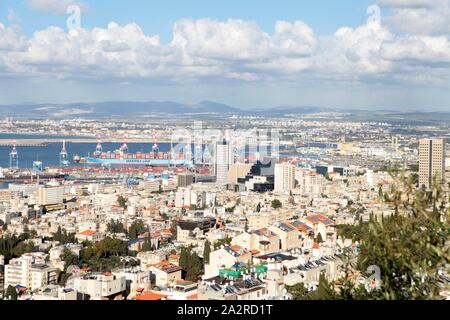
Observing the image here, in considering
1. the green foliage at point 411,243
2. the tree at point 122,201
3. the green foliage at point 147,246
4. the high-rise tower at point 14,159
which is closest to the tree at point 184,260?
the green foliage at point 147,246

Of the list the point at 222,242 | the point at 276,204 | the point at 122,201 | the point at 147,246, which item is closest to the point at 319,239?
the point at 222,242

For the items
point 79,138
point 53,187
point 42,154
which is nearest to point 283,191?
point 53,187

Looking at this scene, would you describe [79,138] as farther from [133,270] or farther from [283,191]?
[133,270]

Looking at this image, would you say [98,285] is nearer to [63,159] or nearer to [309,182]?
[309,182]

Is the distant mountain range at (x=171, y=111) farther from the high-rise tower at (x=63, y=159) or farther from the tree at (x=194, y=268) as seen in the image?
the tree at (x=194, y=268)

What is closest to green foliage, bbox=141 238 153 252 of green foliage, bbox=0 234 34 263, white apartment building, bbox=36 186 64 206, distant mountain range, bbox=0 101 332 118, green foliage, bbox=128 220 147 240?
green foliage, bbox=128 220 147 240

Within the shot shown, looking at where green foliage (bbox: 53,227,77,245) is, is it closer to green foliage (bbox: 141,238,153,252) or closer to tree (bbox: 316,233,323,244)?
green foliage (bbox: 141,238,153,252)
